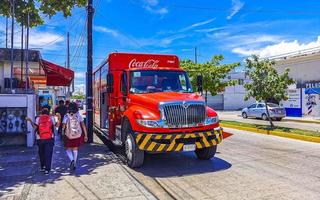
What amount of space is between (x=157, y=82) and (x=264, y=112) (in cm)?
2109

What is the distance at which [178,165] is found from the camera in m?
9.05

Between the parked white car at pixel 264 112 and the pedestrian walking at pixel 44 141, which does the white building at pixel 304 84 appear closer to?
the parked white car at pixel 264 112

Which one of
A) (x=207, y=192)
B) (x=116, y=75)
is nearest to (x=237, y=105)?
(x=116, y=75)

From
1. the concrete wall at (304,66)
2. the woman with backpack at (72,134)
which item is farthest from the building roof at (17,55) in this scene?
the concrete wall at (304,66)

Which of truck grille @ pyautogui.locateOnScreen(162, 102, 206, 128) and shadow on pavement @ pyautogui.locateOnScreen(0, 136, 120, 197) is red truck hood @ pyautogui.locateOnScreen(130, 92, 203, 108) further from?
shadow on pavement @ pyautogui.locateOnScreen(0, 136, 120, 197)

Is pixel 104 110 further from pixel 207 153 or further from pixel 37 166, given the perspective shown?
pixel 207 153

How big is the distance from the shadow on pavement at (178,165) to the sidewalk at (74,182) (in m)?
0.76

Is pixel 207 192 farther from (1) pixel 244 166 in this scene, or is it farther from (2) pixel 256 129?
(2) pixel 256 129

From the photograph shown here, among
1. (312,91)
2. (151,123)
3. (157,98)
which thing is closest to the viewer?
(151,123)

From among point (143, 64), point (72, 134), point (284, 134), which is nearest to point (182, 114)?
point (72, 134)

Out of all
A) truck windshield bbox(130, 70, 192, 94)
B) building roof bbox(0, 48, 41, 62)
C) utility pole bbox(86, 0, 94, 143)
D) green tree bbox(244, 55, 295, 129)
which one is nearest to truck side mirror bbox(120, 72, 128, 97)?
truck windshield bbox(130, 70, 192, 94)

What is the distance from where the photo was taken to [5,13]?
13.6 m

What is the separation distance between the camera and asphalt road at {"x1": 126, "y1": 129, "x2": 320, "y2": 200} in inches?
253

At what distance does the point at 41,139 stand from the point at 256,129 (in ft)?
41.3
